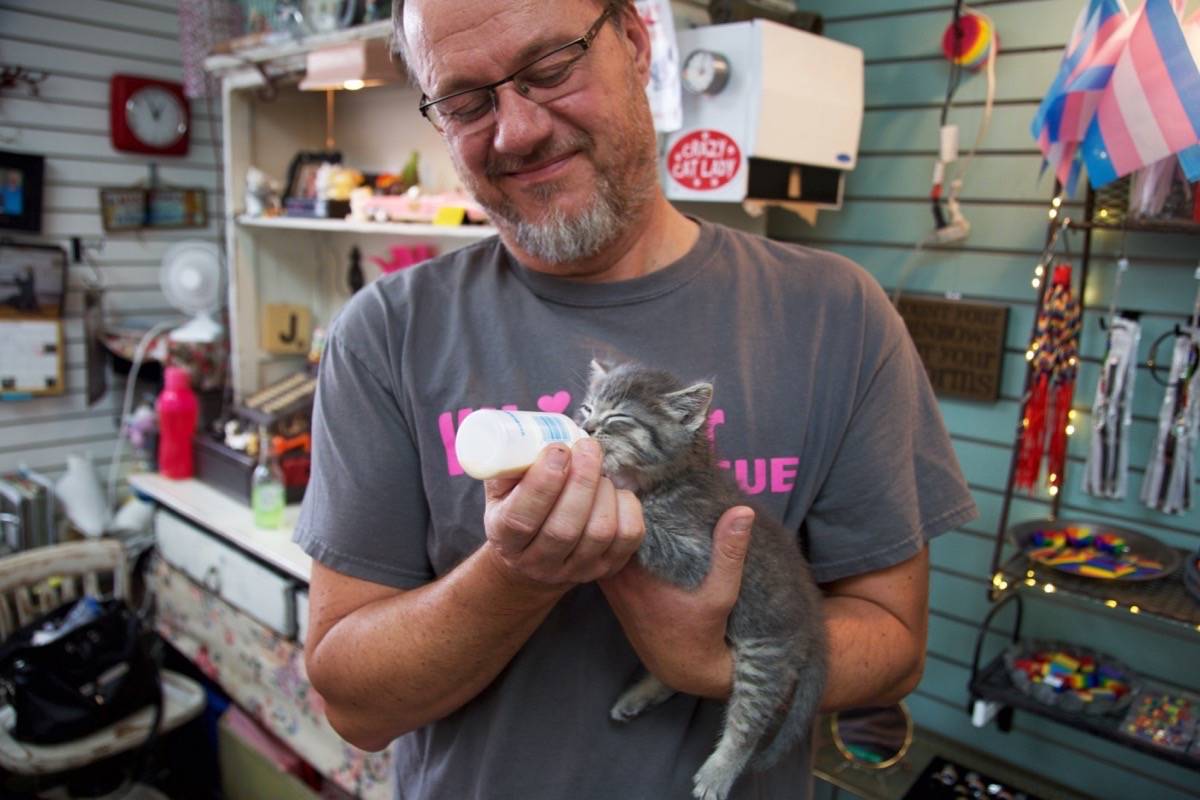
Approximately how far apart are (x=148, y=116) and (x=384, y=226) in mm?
1851

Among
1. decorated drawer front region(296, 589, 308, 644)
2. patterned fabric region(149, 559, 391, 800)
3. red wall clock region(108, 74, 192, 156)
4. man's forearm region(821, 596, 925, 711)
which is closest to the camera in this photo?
man's forearm region(821, 596, 925, 711)

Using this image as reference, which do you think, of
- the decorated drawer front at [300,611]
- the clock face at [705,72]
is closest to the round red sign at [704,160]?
the clock face at [705,72]

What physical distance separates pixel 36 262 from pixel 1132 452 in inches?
159

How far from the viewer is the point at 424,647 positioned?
1016mm

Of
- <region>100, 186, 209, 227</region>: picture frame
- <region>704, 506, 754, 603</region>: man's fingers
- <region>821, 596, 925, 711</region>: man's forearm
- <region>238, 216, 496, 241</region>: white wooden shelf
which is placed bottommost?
<region>821, 596, 925, 711</region>: man's forearm

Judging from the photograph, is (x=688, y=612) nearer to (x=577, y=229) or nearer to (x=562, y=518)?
(x=562, y=518)

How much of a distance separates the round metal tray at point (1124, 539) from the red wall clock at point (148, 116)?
383 cm

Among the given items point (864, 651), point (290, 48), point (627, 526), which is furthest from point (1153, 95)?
point (290, 48)

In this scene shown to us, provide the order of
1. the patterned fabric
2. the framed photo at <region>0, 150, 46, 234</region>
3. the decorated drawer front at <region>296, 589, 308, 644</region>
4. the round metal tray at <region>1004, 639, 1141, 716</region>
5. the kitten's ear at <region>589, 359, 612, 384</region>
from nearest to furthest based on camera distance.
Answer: the kitten's ear at <region>589, 359, 612, 384</region>
the round metal tray at <region>1004, 639, 1141, 716</region>
the patterned fabric
the decorated drawer front at <region>296, 589, 308, 644</region>
the framed photo at <region>0, 150, 46, 234</region>

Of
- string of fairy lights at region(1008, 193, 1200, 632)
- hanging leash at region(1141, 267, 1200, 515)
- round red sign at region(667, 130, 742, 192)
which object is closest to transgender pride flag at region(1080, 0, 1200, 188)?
string of fairy lights at region(1008, 193, 1200, 632)

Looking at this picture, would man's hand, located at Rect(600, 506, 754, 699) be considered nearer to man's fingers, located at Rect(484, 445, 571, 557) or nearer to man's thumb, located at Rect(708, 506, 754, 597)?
man's thumb, located at Rect(708, 506, 754, 597)

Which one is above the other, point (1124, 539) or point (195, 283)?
point (195, 283)

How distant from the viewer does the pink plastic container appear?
11.3 ft

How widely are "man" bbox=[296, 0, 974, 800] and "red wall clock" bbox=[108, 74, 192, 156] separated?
3.22 meters
